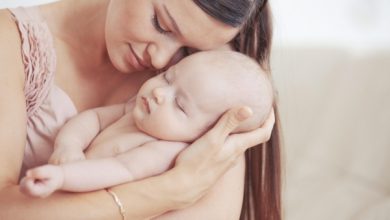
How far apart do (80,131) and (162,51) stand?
24 cm

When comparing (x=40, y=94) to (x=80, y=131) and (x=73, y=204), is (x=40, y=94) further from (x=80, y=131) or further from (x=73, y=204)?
(x=73, y=204)

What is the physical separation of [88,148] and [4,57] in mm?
245

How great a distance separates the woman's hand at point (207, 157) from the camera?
1.17 meters

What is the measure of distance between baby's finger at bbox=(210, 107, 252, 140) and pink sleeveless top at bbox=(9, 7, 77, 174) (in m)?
Result: 0.37

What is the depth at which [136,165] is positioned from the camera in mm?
1144

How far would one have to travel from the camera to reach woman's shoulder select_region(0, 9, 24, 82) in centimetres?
119

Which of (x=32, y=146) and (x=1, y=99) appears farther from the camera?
(x=32, y=146)

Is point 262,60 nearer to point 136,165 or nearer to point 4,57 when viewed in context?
point 136,165

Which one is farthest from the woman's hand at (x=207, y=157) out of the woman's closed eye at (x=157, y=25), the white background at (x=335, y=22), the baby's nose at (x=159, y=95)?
the white background at (x=335, y=22)

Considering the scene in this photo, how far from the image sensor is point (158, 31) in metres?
1.26

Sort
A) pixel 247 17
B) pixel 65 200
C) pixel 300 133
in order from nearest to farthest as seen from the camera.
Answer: pixel 65 200 → pixel 247 17 → pixel 300 133

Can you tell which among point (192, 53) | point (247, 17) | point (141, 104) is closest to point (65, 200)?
point (141, 104)

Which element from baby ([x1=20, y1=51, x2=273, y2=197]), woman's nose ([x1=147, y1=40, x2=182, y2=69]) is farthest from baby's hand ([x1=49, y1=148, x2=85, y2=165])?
woman's nose ([x1=147, y1=40, x2=182, y2=69])

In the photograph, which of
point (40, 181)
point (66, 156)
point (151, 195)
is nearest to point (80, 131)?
point (66, 156)
